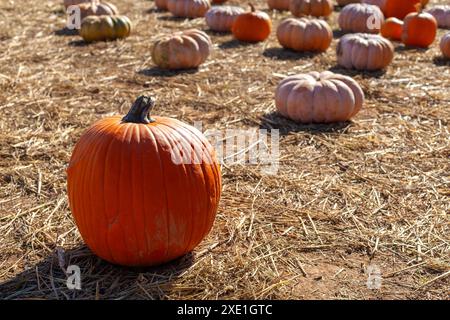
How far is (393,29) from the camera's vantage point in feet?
31.0

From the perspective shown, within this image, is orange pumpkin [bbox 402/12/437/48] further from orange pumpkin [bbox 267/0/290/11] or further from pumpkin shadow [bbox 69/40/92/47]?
pumpkin shadow [bbox 69/40/92/47]

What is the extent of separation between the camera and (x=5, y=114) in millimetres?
6148

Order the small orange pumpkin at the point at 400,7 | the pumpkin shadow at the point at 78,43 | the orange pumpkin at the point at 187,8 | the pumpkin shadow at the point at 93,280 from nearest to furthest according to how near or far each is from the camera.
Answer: the pumpkin shadow at the point at 93,280, the pumpkin shadow at the point at 78,43, the small orange pumpkin at the point at 400,7, the orange pumpkin at the point at 187,8

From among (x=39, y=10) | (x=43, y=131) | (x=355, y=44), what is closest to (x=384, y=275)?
(x=43, y=131)

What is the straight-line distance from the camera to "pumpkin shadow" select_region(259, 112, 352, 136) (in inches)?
225

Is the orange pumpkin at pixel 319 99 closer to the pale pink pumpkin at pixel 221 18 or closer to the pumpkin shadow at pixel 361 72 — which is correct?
the pumpkin shadow at pixel 361 72

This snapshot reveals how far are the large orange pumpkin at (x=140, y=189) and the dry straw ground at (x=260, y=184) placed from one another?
0.19 meters

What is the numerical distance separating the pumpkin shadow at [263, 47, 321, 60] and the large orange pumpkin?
5.26 meters

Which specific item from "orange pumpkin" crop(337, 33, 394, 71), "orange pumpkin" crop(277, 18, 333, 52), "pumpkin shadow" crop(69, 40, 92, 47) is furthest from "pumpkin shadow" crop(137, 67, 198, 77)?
"orange pumpkin" crop(337, 33, 394, 71)

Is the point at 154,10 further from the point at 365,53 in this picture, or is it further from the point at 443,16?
the point at 365,53

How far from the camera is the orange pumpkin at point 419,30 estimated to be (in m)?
8.91

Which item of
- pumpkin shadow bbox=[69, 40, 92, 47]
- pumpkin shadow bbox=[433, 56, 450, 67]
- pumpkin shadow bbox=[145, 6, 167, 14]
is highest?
pumpkin shadow bbox=[69, 40, 92, 47]

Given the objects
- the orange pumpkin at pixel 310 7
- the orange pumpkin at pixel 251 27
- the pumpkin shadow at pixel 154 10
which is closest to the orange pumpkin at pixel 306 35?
the orange pumpkin at pixel 251 27
